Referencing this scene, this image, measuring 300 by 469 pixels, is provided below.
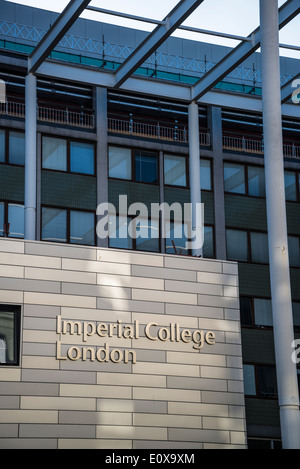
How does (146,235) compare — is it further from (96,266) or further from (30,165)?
(96,266)

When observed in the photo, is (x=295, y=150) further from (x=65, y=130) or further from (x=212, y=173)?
(x=65, y=130)

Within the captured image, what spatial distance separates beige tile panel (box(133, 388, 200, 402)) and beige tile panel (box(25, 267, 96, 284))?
3177 millimetres

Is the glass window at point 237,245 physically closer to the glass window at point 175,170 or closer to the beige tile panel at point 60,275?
the glass window at point 175,170

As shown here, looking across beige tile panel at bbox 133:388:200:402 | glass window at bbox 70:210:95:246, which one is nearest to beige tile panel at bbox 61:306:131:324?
beige tile panel at bbox 133:388:200:402

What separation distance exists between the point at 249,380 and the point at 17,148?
39.7 ft

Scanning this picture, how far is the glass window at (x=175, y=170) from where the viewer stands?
3384 centimetres

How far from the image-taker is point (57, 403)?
21.4 m

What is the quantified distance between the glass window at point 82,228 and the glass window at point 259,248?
661 cm

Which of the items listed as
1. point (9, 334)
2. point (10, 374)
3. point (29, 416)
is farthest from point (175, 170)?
point (29, 416)

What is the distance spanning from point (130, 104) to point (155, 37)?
20.8 ft

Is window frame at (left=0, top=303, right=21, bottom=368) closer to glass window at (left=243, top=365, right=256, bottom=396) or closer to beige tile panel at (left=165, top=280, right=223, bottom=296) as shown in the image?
beige tile panel at (left=165, top=280, right=223, bottom=296)

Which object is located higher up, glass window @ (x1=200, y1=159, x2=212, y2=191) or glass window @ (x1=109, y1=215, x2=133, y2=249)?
glass window @ (x1=200, y1=159, x2=212, y2=191)

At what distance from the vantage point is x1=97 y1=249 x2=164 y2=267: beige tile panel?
76.4 ft
